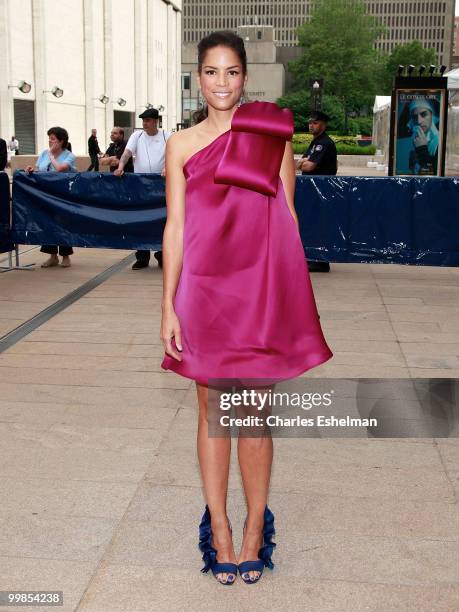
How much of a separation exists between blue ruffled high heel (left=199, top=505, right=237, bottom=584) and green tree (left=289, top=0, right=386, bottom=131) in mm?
104710

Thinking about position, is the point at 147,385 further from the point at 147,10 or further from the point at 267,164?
the point at 147,10

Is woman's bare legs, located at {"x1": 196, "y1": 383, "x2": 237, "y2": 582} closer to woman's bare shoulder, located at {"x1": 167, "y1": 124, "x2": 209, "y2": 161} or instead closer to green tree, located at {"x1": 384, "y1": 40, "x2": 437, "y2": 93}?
woman's bare shoulder, located at {"x1": 167, "y1": 124, "x2": 209, "y2": 161}

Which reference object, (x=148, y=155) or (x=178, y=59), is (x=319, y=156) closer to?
(x=148, y=155)

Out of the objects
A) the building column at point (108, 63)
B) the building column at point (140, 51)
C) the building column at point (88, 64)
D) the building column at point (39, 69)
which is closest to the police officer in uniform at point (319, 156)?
the building column at point (39, 69)

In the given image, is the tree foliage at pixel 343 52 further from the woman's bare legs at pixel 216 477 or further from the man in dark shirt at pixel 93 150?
the woman's bare legs at pixel 216 477

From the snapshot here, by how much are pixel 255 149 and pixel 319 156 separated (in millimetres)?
8230

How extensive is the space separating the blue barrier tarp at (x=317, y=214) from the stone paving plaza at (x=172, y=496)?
10.9 ft

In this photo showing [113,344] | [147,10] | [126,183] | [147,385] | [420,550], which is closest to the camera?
[420,550]

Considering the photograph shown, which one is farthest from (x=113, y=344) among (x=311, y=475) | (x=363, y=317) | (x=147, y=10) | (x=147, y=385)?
(x=147, y=10)

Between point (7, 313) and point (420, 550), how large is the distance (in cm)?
569

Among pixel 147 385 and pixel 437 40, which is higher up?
pixel 437 40

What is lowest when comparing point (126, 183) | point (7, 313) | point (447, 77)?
point (7, 313)

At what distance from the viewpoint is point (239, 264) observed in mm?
2898

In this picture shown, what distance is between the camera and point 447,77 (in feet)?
61.4
